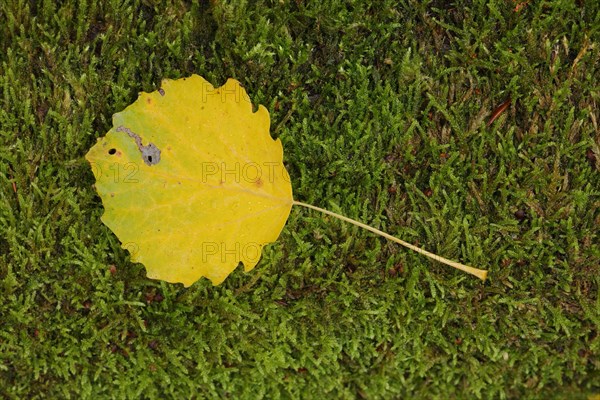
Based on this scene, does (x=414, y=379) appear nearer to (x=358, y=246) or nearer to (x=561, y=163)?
(x=358, y=246)

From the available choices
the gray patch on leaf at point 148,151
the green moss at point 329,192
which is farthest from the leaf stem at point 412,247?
the gray patch on leaf at point 148,151

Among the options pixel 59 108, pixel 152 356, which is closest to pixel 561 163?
pixel 152 356

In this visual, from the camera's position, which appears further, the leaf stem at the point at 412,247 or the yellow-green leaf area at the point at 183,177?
the leaf stem at the point at 412,247

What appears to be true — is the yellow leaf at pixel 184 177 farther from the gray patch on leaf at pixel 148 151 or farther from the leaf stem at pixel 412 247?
the leaf stem at pixel 412 247

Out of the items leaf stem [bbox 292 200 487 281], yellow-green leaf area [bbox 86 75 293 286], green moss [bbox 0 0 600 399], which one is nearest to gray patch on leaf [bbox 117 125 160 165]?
yellow-green leaf area [bbox 86 75 293 286]

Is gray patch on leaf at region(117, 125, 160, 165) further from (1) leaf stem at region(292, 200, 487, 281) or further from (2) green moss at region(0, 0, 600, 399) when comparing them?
(1) leaf stem at region(292, 200, 487, 281)

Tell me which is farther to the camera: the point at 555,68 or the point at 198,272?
the point at 555,68

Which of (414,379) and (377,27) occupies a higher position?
A: (377,27)

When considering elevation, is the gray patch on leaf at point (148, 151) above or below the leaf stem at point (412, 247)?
above
